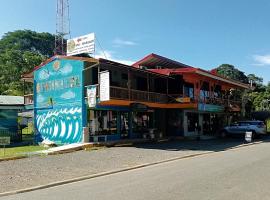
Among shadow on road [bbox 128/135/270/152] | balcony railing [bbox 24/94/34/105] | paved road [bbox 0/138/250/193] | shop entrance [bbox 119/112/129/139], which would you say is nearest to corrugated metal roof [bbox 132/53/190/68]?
→ shop entrance [bbox 119/112/129/139]

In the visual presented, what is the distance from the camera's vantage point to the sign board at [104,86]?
2255cm

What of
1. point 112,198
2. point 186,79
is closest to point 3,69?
point 186,79

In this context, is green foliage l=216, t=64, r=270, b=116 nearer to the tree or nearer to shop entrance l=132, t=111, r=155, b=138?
the tree

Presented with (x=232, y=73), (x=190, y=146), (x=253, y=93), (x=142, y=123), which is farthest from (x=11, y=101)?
(x=232, y=73)

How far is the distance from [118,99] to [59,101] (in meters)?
5.57

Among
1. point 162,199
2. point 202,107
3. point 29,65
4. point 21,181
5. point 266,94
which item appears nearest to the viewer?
point 162,199

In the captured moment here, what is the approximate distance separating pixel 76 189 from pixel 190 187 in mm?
3003

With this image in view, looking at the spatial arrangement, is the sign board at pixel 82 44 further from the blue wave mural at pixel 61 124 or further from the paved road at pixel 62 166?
the paved road at pixel 62 166

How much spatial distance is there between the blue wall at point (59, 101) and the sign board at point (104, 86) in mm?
2490

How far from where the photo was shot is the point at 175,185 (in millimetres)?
10211

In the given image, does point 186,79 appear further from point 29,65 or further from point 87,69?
point 29,65

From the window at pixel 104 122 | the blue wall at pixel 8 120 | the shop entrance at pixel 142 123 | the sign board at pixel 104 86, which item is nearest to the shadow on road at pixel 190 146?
the window at pixel 104 122

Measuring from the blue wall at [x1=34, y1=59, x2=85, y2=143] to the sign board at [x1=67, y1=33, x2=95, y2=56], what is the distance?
12.2 feet

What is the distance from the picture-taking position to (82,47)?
3222cm
